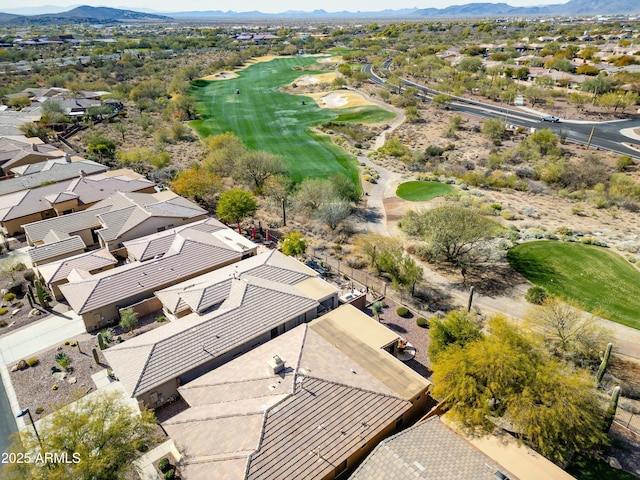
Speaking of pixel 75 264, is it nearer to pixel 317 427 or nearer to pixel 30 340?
pixel 30 340

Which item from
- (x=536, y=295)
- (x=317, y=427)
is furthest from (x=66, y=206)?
(x=536, y=295)

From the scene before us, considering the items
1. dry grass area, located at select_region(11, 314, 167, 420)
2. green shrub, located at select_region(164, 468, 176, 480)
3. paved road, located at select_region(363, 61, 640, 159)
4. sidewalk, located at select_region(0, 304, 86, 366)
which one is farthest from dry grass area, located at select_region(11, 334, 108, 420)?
paved road, located at select_region(363, 61, 640, 159)

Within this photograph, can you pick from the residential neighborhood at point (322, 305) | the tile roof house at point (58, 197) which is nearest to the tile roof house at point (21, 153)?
the residential neighborhood at point (322, 305)

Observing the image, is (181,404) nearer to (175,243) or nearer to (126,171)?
(175,243)

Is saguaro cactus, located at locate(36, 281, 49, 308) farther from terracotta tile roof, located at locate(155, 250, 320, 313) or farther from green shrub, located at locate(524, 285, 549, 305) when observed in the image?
green shrub, located at locate(524, 285, 549, 305)

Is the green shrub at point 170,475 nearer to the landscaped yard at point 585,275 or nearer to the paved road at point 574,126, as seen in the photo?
the landscaped yard at point 585,275

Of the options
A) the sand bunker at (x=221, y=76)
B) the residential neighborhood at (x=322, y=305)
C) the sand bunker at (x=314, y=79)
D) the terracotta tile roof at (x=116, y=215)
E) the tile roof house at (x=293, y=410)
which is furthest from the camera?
the sand bunker at (x=221, y=76)
